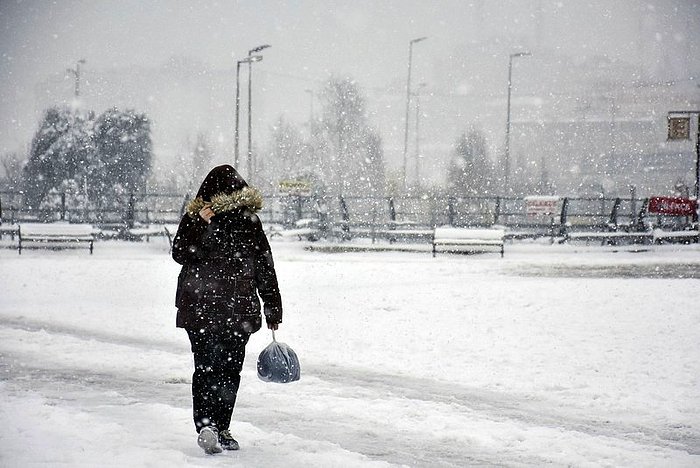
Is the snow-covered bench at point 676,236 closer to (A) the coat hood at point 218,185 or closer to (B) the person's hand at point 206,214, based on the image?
(A) the coat hood at point 218,185

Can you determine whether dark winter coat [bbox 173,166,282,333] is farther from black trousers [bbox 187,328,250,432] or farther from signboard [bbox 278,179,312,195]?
signboard [bbox 278,179,312,195]

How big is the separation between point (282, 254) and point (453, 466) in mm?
18962

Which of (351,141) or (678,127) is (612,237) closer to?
(678,127)

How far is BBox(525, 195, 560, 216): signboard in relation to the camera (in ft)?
102

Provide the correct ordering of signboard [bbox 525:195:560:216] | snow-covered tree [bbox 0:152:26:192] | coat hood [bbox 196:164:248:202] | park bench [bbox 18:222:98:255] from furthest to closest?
snow-covered tree [bbox 0:152:26:192] → signboard [bbox 525:195:560:216] → park bench [bbox 18:222:98:255] → coat hood [bbox 196:164:248:202]

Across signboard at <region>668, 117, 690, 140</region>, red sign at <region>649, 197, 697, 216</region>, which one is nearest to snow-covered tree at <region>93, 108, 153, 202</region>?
red sign at <region>649, 197, 697, 216</region>

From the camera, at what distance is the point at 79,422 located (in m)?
6.19

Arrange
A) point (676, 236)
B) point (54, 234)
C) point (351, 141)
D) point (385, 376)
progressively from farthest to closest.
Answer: point (351, 141) → point (676, 236) → point (54, 234) → point (385, 376)

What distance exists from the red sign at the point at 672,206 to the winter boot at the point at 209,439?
96.8 feet

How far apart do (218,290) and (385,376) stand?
11.7ft

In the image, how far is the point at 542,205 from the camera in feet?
103

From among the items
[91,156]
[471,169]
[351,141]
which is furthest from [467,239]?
[351,141]

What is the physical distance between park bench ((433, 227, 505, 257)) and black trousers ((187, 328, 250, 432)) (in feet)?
60.0

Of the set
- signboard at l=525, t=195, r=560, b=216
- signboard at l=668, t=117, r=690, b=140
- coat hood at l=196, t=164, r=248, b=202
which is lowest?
signboard at l=525, t=195, r=560, b=216
